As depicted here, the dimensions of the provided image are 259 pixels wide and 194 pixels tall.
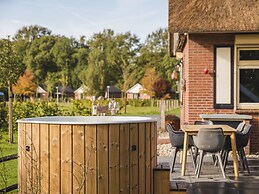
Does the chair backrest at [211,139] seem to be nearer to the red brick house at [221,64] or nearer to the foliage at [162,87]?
the red brick house at [221,64]

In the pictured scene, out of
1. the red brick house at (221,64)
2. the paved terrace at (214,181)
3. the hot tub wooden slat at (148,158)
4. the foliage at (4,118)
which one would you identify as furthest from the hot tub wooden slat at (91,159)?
the foliage at (4,118)

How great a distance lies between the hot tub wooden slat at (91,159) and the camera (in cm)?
522

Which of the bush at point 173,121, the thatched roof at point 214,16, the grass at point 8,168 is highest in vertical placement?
the thatched roof at point 214,16

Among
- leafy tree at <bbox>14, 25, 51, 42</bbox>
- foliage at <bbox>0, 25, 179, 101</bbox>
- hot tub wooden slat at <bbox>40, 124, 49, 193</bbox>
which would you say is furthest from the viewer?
leafy tree at <bbox>14, 25, 51, 42</bbox>

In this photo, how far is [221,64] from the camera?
438 inches

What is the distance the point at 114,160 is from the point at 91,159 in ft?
0.96

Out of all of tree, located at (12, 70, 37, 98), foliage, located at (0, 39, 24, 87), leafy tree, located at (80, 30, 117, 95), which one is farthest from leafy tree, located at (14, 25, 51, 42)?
foliage, located at (0, 39, 24, 87)

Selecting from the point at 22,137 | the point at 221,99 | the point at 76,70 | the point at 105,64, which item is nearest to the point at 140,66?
the point at 105,64

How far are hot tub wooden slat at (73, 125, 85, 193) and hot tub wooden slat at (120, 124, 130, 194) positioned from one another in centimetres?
48

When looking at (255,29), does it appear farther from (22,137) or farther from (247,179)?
(22,137)

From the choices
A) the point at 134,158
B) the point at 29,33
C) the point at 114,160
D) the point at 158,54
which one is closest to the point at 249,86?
the point at 134,158

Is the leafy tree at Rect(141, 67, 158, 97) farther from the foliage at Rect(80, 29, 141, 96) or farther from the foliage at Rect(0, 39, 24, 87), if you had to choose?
the foliage at Rect(0, 39, 24, 87)

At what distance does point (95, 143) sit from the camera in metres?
5.23

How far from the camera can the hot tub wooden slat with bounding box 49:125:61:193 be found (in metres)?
5.29
